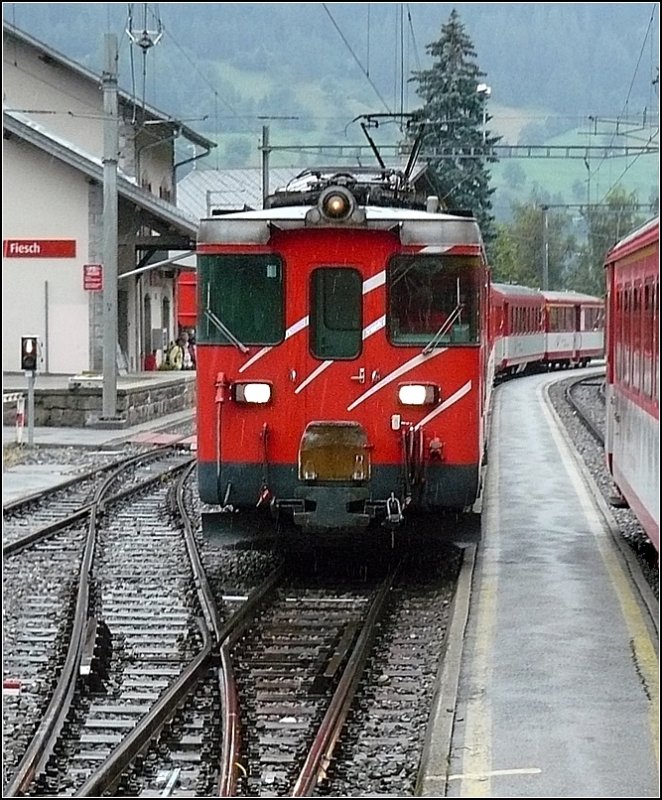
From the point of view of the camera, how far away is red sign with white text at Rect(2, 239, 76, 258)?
27266 millimetres

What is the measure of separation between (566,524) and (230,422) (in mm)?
4400

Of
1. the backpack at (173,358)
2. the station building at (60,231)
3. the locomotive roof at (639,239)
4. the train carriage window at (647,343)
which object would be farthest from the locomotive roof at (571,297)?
the train carriage window at (647,343)

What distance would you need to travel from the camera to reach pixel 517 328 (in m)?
36.0

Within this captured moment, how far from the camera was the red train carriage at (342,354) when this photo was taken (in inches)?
354

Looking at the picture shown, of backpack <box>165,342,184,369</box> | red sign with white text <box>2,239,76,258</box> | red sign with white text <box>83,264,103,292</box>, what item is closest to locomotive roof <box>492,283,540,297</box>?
backpack <box>165,342,184,369</box>

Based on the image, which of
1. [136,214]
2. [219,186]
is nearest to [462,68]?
[136,214]

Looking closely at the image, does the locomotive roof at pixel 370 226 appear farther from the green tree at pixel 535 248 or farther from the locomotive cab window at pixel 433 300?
the green tree at pixel 535 248

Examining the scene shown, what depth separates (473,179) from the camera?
69.9ft

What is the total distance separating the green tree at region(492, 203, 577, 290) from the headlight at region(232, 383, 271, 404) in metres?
22.1

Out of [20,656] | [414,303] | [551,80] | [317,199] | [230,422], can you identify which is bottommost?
[20,656]

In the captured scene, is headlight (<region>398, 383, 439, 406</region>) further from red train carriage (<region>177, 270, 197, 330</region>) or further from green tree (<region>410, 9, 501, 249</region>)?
green tree (<region>410, 9, 501, 249</region>)

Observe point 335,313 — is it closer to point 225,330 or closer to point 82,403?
point 225,330

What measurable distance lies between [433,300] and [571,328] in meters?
38.8

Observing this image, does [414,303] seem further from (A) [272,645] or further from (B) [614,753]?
(B) [614,753]
